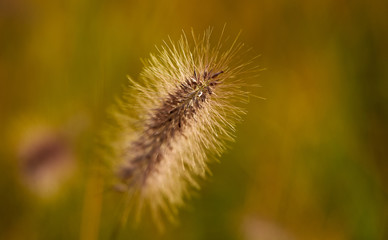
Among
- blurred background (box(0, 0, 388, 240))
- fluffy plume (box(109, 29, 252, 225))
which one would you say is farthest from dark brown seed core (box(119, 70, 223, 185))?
blurred background (box(0, 0, 388, 240))

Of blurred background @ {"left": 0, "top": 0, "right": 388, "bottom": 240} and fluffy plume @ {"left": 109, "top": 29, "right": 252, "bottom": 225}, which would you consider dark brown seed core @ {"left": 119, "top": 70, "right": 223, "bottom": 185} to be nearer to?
fluffy plume @ {"left": 109, "top": 29, "right": 252, "bottom": 225}

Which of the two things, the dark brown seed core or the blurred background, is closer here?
the dark brown seed core

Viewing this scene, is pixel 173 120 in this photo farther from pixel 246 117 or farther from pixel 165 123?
pixel 246 117

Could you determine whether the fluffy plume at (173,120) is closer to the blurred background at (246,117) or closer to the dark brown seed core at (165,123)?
the dark brown seed core at (165,123)

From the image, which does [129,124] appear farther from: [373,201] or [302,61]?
[302,61]

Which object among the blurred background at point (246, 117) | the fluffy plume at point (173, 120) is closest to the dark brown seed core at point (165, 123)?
the fluffy plume at point (173, 120)
